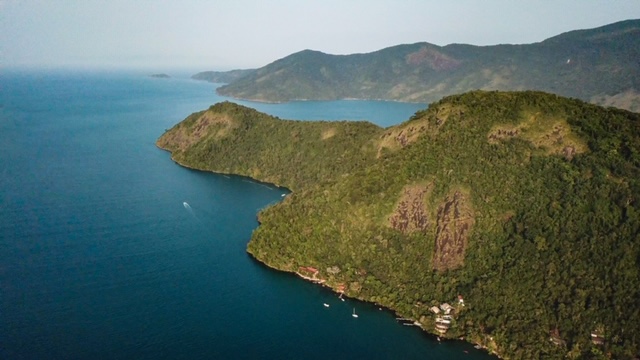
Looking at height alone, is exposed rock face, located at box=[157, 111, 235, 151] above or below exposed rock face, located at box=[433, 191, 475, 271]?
above

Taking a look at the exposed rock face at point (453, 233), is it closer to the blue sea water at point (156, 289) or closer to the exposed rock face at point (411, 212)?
the exposed rock face at point (411, 212)

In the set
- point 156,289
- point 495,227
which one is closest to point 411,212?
point 495,227

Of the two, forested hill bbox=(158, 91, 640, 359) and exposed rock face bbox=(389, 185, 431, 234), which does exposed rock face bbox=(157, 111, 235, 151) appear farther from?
exposed rock face bbox=(389, 185, 431, 234)

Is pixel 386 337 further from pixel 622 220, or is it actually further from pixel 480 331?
pixel 622 220

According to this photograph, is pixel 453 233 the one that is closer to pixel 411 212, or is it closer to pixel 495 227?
pixel 495 227

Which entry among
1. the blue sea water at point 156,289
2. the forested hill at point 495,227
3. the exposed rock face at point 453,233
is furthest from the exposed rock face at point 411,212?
the blue sea water at point 156,289

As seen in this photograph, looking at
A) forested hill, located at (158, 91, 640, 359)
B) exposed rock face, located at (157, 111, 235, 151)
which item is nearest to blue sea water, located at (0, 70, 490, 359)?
forested hill, located at (158, 91, 640, 359)

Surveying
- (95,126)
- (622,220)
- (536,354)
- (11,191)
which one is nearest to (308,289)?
(536,354)
